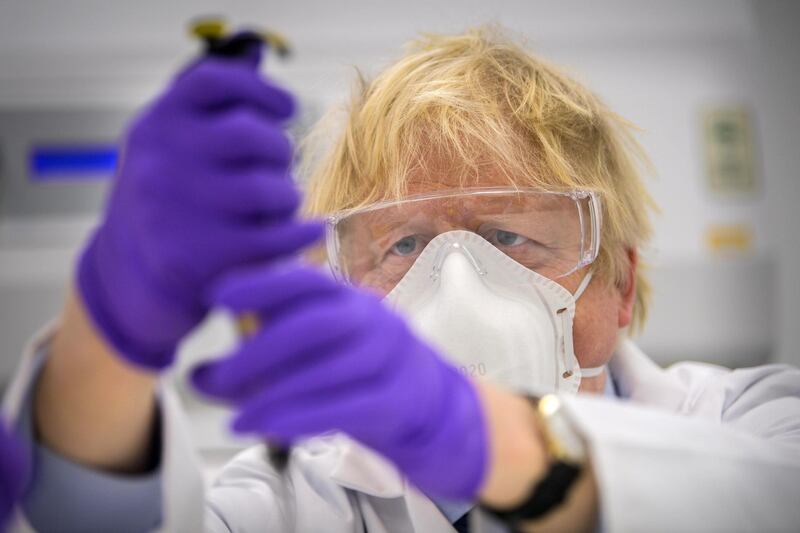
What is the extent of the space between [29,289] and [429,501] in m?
1.52

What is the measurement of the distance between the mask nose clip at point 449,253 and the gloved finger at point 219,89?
1.53 feet

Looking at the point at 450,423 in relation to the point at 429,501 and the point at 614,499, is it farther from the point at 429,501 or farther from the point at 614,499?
the point at 429,501

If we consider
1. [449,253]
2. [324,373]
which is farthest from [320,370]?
[449,253]

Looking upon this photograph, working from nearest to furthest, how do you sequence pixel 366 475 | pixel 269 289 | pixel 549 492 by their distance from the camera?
1. pixel 269 289
2. pixel 549 492
3. pixel 366 475

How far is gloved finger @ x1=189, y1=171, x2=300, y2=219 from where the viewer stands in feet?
1.73

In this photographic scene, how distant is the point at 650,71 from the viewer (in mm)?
2049

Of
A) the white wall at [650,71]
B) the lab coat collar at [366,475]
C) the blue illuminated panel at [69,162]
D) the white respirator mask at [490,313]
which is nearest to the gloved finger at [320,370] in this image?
the white respirator mask at [490,313]

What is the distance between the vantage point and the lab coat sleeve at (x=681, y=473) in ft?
2.06

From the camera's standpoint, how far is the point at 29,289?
199cm

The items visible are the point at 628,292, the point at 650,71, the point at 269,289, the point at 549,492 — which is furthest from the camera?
the point at 650,71

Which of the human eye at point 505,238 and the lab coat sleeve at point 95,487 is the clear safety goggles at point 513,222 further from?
the lab coat sleeve at point 95,487

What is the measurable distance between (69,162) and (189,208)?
181 cm

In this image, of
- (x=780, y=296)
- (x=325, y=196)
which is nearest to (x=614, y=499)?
(x=325, y=196)

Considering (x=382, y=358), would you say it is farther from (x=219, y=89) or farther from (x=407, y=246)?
(x=407, y=246)
